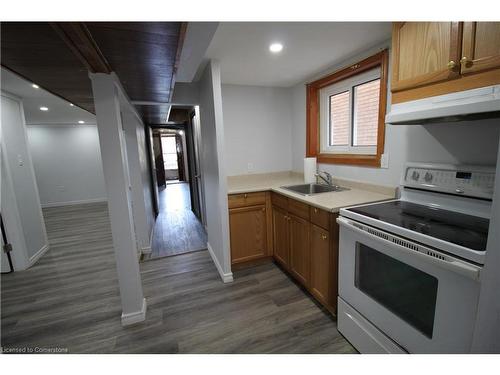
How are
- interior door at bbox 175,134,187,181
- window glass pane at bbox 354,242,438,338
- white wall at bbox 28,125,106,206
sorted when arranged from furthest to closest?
interior door at bbox 175,134,187,181
white wall at bbox 28,125,106,206
window glass pane at bbox 354,242,438,338

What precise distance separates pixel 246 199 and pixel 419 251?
158cm

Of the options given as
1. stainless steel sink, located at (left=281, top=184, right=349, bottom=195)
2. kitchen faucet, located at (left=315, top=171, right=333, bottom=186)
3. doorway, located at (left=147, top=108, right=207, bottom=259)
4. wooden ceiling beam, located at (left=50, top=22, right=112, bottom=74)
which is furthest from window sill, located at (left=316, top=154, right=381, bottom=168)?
wooden ceiling beam, located at (left=50, top=22, right=112, bottom=74)

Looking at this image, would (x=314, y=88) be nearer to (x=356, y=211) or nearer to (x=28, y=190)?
(x=356, y=211)

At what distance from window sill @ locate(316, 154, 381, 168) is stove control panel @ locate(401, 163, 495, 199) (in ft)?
1.23

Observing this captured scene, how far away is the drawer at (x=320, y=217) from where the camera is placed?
168 cm

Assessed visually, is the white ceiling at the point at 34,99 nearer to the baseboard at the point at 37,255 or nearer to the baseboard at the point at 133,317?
the baseboard at the point at 133,317

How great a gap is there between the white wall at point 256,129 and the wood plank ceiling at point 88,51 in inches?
43.2

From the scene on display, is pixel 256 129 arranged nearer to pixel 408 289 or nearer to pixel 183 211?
pixel 408 289

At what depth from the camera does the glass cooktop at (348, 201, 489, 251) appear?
100 centimetres

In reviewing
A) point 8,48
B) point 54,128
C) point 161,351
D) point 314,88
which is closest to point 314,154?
point 314,88

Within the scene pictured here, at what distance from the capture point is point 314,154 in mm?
2760

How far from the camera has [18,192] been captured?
2.82m

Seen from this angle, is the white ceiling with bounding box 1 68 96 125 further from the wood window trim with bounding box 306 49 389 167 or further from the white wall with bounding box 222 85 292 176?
the wood window trim with bounding box 306 49 389 167

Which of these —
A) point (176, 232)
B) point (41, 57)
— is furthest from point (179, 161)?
point (41, 57)
